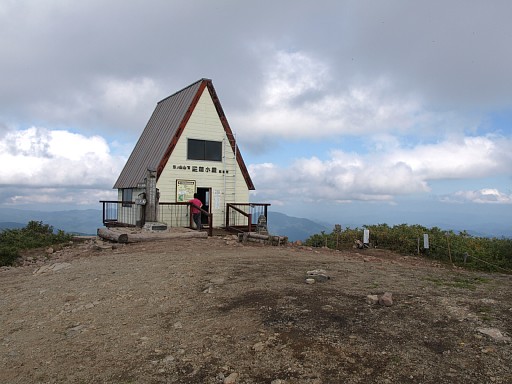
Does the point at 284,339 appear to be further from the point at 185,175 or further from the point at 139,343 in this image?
the point at 185,175

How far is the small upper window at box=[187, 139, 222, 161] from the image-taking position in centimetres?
2164

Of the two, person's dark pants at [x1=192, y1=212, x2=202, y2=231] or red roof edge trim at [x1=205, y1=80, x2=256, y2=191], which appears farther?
red roof edge trim at [x1=205, y1=80, x2=256, y2=191]

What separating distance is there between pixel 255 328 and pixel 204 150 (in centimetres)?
1696

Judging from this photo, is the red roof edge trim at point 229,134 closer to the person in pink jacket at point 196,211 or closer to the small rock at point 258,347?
the person in pink jacket at point 196,211

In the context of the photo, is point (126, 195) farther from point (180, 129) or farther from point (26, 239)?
point (26, 239)

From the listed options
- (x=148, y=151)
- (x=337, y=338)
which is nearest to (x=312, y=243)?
(x=148, y=151)

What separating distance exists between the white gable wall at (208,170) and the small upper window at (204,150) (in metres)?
0.19

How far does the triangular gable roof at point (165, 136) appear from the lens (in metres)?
21.1

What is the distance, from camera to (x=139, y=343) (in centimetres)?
568

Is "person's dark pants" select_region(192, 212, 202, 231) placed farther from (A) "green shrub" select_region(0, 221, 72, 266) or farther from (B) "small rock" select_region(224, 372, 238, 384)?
(B) "small rock" select_region(224, 372, 238, 384)

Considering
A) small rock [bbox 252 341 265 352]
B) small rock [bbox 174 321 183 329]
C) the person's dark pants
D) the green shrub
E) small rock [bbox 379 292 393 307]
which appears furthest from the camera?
the person's dark pants

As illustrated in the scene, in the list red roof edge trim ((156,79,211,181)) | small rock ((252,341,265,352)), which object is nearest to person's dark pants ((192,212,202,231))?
red roof edge trim ((156,79,211,181))

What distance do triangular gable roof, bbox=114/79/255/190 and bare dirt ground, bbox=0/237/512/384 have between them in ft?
39.2

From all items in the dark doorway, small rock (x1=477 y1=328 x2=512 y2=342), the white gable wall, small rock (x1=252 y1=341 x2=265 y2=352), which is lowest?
small rock (x1=252 y1=341 x2=265 y2=352)
